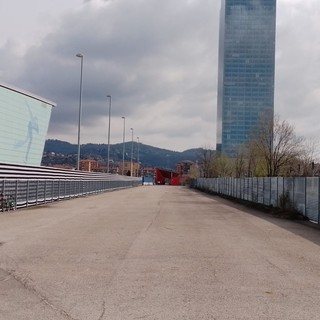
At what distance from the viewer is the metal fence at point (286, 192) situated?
21766mm

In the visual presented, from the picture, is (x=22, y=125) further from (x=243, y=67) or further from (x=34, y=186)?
(x=243, y=67)

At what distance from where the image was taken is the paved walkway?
6406 millimetres

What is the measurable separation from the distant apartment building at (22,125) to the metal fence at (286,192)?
17.5 m

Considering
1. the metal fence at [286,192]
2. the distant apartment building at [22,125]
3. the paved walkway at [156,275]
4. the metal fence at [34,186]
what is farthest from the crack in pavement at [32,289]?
the distant apartment building at [22,125]

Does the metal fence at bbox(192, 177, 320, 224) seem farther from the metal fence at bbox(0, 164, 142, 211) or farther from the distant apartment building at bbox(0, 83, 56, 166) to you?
the distant apartment building at bbox(0, 83, 56, 166)

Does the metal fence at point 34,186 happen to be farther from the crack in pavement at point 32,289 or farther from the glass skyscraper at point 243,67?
the glass skyscraper at point 243,67

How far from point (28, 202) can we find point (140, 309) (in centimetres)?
2064

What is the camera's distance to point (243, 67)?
123 metres

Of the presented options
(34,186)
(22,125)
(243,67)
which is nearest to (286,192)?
(34,186)

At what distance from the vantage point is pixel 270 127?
5338cm

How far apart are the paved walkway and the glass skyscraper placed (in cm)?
10120

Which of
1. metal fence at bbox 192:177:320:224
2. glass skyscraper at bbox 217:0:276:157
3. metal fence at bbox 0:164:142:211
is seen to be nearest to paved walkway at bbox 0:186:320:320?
metal fence at bbox 192:177:320:224

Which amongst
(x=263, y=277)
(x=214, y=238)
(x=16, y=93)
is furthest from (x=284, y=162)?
(x=263, y=277)

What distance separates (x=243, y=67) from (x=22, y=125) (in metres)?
86.8
